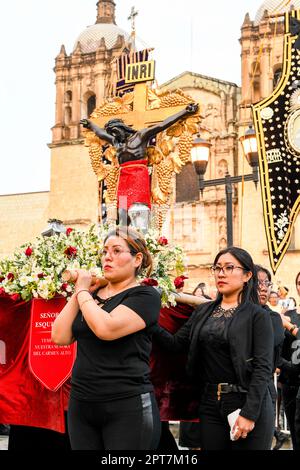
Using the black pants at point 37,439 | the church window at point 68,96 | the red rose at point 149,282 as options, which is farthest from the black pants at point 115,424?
the church window at point 68,96

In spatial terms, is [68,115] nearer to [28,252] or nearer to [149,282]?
[28,252]

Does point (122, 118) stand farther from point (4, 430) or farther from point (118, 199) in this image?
point (4, 430)

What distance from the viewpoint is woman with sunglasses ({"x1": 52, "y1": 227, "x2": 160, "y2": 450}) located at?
334 cm

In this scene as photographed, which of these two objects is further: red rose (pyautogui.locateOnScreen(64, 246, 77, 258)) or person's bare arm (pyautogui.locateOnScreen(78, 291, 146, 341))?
red rose (pyautogui.locateOnScreen(64, 246, 77, 258))

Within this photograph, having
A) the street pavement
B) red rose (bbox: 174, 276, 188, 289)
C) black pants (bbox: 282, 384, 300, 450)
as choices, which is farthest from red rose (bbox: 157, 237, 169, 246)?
the street pavement

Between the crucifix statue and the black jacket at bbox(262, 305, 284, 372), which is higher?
the crucifix statue

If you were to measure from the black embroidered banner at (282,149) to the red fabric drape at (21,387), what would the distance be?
319cm

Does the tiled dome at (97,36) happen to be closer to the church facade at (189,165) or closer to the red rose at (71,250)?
the church facade at (189,165)

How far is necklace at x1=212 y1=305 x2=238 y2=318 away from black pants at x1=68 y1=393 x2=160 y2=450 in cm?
82

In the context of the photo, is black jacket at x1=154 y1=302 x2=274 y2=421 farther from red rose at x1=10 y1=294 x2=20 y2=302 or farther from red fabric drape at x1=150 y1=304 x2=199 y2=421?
red rose at x1=10 y1=294 x2=20 y2=302

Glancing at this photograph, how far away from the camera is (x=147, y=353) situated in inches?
139

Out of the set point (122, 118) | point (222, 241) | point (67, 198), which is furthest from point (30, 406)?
point (67, 198)
